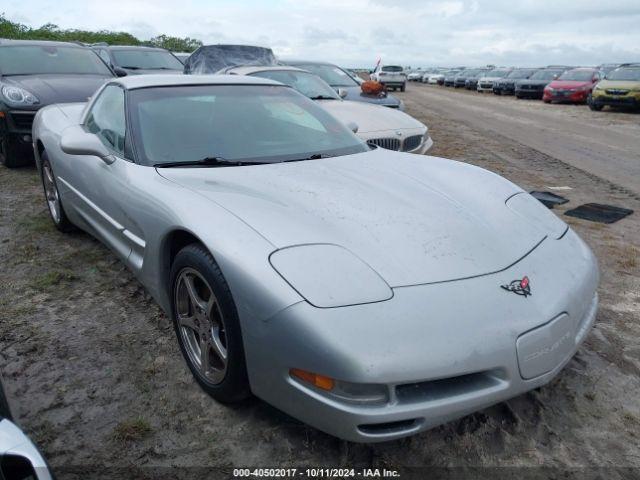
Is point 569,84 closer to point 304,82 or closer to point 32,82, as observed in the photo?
point 304,82

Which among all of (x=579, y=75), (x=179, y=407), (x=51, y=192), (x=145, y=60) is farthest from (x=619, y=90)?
(x=179, y=407)

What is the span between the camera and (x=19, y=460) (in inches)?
46.9

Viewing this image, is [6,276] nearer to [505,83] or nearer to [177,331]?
[177,331]

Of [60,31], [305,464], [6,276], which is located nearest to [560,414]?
[305,464]

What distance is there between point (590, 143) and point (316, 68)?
531cm

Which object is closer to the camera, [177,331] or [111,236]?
[177,331]

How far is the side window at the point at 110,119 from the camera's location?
305 centimetres

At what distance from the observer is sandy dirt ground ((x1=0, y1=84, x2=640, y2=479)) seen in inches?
78.1

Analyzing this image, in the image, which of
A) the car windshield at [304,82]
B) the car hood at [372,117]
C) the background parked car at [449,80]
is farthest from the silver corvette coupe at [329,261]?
the background parked car at [449,80]

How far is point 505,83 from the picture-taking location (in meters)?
26.5

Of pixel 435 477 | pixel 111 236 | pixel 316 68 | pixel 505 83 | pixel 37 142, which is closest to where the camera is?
pixel 435 477

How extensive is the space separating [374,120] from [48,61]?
4674mm

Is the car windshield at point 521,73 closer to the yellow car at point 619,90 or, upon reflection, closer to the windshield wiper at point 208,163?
the yellow car at point 619,90

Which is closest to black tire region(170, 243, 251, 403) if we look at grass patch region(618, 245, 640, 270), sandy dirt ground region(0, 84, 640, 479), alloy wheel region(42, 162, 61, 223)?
sandy dirt ground region(0, 84, 640, 479)
